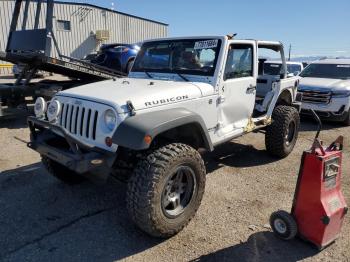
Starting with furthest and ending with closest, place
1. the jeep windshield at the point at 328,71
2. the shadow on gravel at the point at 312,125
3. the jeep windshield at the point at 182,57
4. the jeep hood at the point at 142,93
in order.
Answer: the jeep windshield at the point at 328,71
the shadow on gravel at the point at 312,125
the jeep windshield at the point at 182,57
the jeep hood at the point at 142,93

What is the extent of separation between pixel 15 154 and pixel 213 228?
12.3ft

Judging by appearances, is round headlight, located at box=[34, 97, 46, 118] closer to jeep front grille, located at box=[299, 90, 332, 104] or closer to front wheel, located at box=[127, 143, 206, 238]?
front wheel, located at box=[127, 143, 206, 238]

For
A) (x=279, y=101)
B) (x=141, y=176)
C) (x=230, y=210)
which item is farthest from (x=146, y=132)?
(x=279, y=101)

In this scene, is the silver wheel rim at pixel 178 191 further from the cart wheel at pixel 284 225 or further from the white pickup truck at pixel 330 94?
the white pickup truck at pixel 330 94

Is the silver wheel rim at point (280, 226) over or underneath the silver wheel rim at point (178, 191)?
underneath

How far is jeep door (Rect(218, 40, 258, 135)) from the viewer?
4.17 m

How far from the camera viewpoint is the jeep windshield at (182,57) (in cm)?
411

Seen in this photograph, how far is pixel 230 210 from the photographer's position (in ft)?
12.4

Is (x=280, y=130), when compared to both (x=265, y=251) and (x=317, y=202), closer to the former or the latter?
(x=317, y=202)

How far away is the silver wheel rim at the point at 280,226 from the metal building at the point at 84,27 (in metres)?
21.5

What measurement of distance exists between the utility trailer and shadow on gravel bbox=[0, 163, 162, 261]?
3.04 metres

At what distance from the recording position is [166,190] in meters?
3.20

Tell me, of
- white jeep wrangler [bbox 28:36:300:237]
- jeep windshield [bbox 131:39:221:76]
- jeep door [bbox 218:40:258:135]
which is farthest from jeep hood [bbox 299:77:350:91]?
jeep windshield [bbox 131:39:221:76]

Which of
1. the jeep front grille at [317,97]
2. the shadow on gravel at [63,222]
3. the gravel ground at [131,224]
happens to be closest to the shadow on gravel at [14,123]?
the gravel ground at [131,224]
